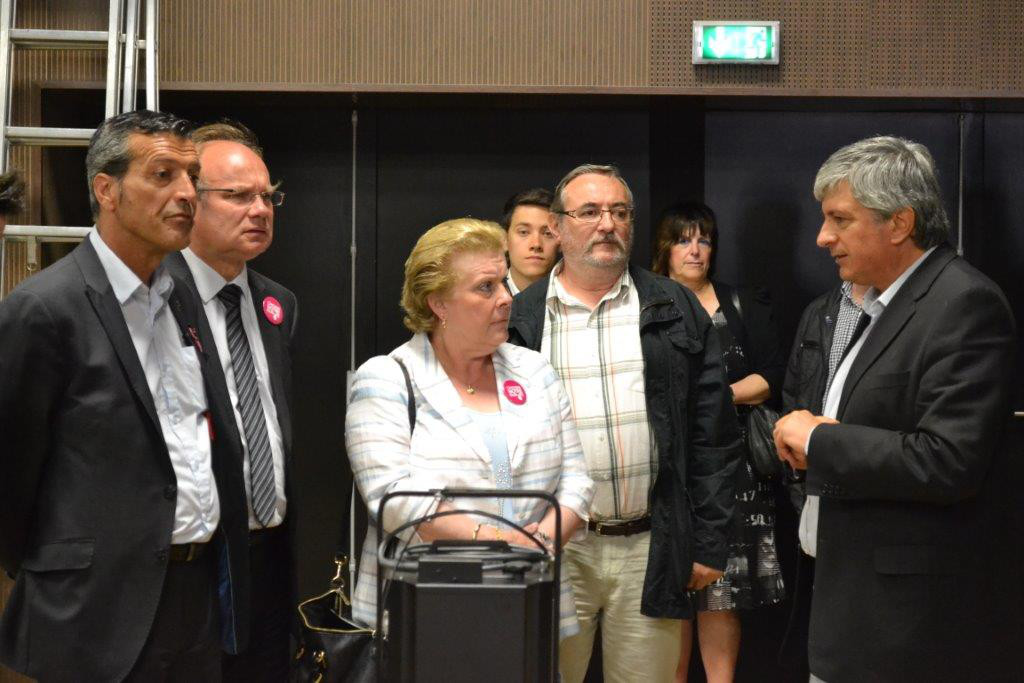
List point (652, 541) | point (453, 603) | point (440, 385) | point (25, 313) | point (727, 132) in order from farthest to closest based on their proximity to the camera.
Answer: point (727, 132) < point (652, 541) < point (440, 385) < point (25, 313) < point (453, 603)

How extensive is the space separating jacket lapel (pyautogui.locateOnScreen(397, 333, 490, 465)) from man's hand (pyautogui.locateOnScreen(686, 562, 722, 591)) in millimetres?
905

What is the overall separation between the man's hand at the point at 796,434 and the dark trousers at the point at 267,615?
3.97 feet

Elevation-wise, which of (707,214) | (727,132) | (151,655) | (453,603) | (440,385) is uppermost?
(727,132)

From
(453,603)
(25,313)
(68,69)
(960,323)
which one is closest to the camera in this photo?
(453,603)

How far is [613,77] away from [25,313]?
255 cm

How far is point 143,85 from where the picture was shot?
4.33 metres

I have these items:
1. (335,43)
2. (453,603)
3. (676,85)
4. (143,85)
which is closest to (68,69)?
(143,85)

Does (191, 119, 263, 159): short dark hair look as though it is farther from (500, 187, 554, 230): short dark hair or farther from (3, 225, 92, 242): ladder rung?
(500, 187, 554, 230): short dark hair

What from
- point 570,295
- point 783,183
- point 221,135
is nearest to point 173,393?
point 221,135

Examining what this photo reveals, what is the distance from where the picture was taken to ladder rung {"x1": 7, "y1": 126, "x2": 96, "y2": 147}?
3770mm

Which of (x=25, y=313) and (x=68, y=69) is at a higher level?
(x=68, y=69)

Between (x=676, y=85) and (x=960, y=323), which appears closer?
(x=960, y=323)

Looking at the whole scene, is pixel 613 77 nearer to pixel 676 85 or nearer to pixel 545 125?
pixel 676 85

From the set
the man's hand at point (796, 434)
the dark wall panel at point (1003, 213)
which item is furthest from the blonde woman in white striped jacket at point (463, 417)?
the dark wall panel at point (1003, 213)
